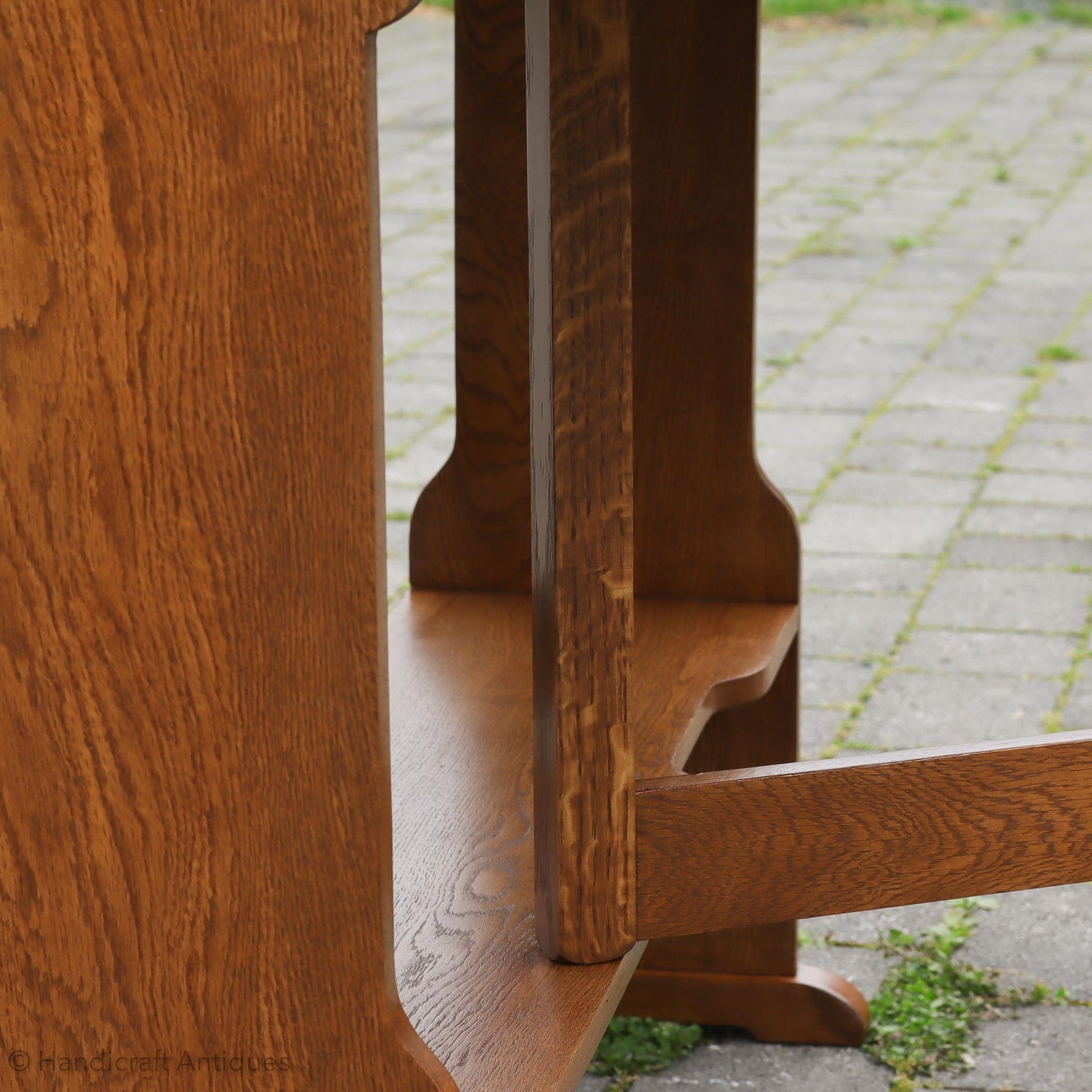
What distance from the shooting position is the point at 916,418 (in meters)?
5.04

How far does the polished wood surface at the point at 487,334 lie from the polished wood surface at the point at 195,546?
1.08 meters

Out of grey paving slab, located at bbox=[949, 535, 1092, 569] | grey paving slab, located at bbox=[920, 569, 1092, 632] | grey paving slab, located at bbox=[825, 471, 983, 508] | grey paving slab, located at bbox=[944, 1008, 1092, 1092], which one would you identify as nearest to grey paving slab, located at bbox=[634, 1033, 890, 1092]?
grey paving slab, located at bbox=[944, 1008, 1092, 1092]

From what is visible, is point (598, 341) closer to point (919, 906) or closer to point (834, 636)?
point (919, 906)

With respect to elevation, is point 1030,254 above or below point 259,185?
below

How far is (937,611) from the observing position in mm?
3871

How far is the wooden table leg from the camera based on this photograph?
7.86 ft

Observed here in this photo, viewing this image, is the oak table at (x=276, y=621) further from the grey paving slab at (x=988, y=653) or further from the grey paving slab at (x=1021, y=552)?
the grey paving slab at (x=1021, y=552)

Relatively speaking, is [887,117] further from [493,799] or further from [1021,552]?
[493,799]

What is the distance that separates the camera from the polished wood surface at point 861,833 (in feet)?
4.91

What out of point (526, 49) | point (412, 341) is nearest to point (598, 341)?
point (526, 49)

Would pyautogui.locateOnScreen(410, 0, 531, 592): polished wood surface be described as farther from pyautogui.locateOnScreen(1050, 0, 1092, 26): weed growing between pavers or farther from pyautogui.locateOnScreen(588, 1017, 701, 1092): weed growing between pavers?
pyautogui.locateOnScreen(1050, 0, 1092, 26): weed growing between pavers

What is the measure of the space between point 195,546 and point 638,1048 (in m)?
1.51

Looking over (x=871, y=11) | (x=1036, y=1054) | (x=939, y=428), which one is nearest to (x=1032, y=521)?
(x=939, y=428)

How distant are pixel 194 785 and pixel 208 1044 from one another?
174 millimetres
